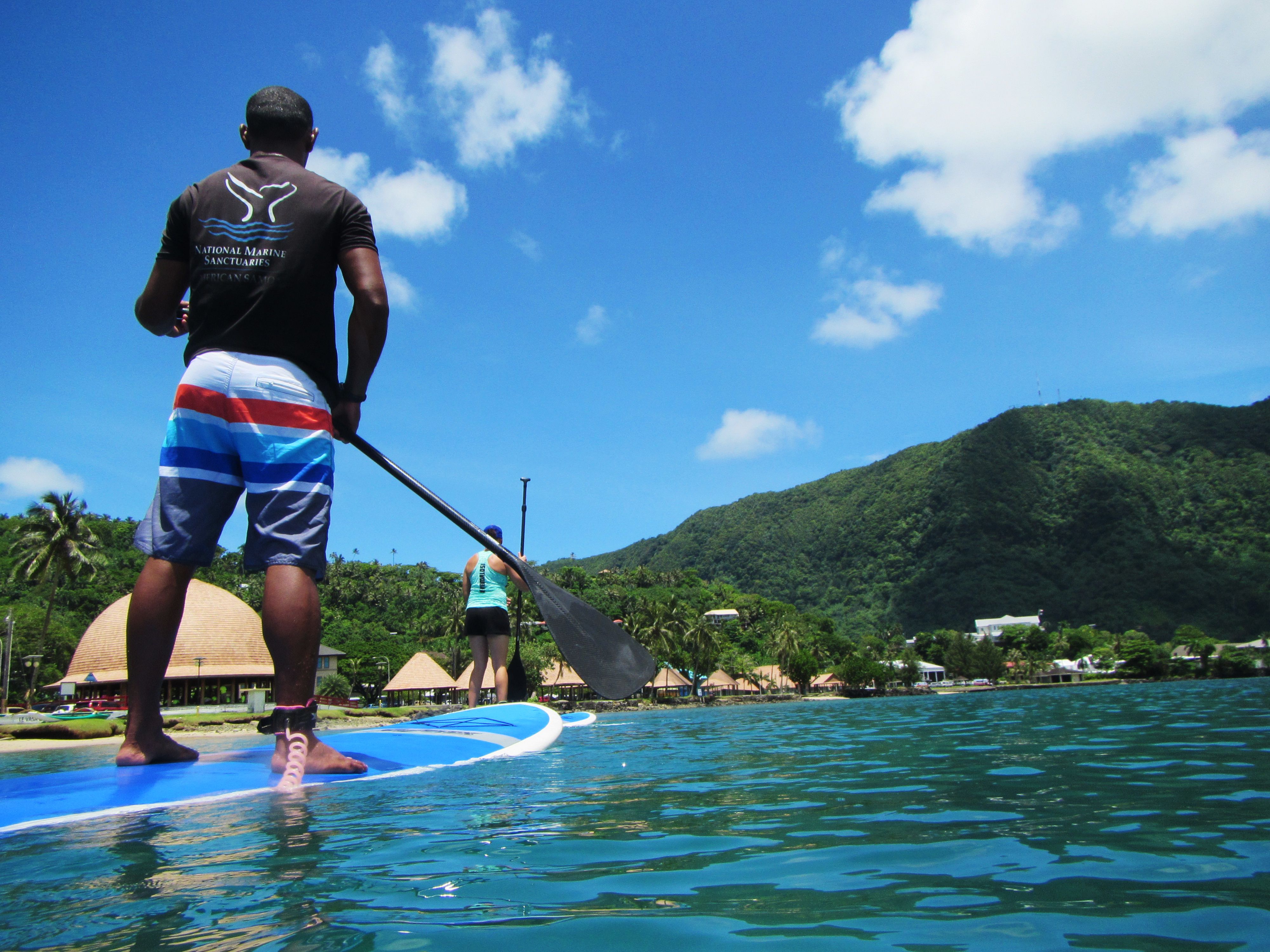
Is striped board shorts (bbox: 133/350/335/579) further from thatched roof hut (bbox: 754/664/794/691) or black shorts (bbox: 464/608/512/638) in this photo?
thatched roof hut (bbox: 754/664/794/691)

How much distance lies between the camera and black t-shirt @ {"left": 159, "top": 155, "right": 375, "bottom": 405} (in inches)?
115

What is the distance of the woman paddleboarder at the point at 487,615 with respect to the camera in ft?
23.6

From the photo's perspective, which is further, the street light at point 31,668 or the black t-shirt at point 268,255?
the street light at point 31,668

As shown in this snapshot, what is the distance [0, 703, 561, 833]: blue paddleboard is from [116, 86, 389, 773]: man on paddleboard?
0.50 feet

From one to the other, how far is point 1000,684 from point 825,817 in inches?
3924

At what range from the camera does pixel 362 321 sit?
3.05m

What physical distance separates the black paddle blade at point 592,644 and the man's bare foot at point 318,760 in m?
1.09

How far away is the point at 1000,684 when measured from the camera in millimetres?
90125

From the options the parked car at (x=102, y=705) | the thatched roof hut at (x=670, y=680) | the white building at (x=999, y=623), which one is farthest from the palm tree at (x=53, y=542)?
the white building at (x=999, y=623)

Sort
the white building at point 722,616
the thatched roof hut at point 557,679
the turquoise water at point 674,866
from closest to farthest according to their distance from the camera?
1. the turquoise water at point 674,866
2. the thatched roof hut at point 557,679
3. the white building at point 722,616

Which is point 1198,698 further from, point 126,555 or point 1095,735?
point 126,555

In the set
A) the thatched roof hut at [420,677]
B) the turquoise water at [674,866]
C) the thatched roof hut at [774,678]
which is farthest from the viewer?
the thatched roof hut at [774,678]

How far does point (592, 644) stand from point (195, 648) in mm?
50764

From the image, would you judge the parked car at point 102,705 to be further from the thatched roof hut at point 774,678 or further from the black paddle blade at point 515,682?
the thatched roof hut at point 774,678
